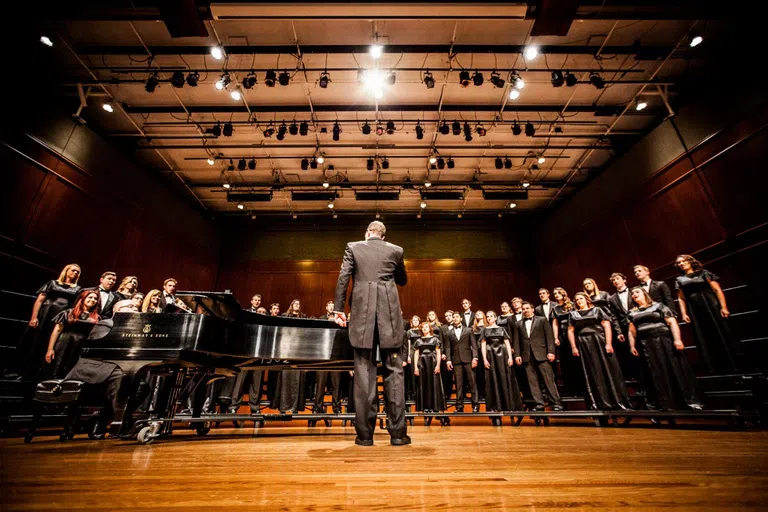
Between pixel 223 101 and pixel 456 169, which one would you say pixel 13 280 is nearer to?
pixel 223 101

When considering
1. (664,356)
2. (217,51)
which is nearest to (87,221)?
(217,51)

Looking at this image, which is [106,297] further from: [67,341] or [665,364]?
[665,364]

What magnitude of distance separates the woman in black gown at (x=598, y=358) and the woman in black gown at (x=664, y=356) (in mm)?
305

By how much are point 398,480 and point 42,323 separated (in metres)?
4.89

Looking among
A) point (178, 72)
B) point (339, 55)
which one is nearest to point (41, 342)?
point (178, 72)

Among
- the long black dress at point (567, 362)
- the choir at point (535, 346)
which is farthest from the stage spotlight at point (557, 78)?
the long black dress at point (567, 362)

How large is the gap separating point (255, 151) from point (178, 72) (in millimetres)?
2492

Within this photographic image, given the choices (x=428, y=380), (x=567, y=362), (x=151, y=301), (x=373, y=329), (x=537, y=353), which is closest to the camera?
(x=373, y=329)

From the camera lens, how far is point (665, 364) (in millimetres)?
3479

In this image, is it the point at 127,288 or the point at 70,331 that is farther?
the point at 127,288

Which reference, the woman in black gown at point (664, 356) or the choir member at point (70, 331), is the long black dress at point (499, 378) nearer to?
the woman in black gown at point (664, 356)

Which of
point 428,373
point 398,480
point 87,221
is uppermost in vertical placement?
point 87,221

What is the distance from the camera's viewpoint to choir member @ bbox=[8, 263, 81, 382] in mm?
3795

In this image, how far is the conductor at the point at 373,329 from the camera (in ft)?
6.72
